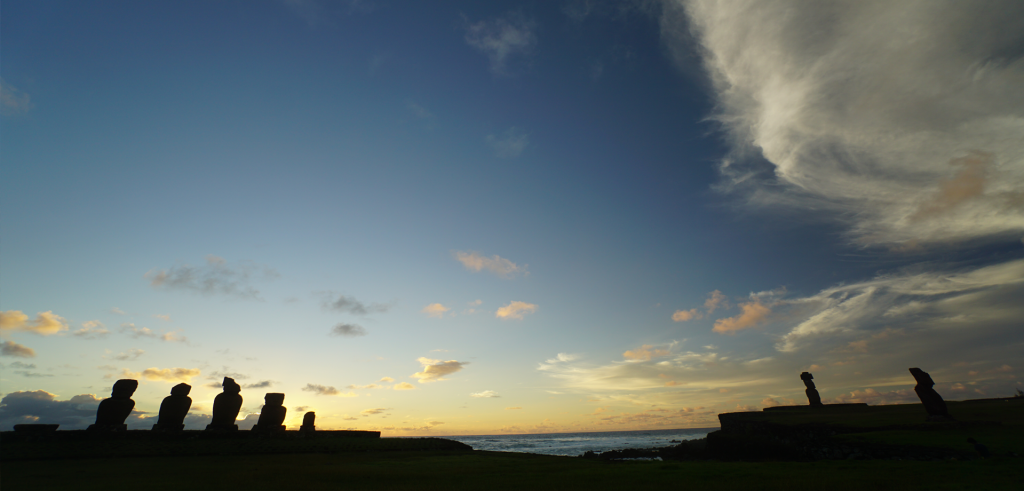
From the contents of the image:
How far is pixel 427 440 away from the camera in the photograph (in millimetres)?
55438

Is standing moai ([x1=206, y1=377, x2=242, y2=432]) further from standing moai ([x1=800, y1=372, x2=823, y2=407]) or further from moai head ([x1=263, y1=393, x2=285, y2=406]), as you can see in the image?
standing moai ([x1=800, y1=372, x2=823, y2=407])

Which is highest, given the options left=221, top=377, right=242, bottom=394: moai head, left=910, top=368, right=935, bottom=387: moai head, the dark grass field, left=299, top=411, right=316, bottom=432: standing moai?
left=221, top=377, right=242, bottom=394: moai head

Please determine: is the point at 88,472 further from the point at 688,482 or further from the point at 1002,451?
the point at 1002,451

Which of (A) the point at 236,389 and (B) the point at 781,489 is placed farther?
(A) the point at 236,389

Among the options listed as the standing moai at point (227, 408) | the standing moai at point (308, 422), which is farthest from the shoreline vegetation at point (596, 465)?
the standing moai at point (308, 422)

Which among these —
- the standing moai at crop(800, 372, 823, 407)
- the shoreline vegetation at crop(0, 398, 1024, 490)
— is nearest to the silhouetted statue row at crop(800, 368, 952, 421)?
the shoreline vegetation at crop(0, 398, 1024, 490)

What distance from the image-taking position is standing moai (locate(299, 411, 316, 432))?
56.9 meters

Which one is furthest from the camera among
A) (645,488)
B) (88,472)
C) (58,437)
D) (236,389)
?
(236,389)

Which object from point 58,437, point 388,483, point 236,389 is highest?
point 236,389

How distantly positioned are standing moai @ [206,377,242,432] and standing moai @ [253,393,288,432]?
126 inches

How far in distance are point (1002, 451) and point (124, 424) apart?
69413mm

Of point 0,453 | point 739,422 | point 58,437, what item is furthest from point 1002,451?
point 58,437

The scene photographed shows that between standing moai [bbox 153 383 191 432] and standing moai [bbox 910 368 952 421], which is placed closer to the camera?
standing moai [bbox 910 368 952 421]

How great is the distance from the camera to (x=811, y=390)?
205ft
